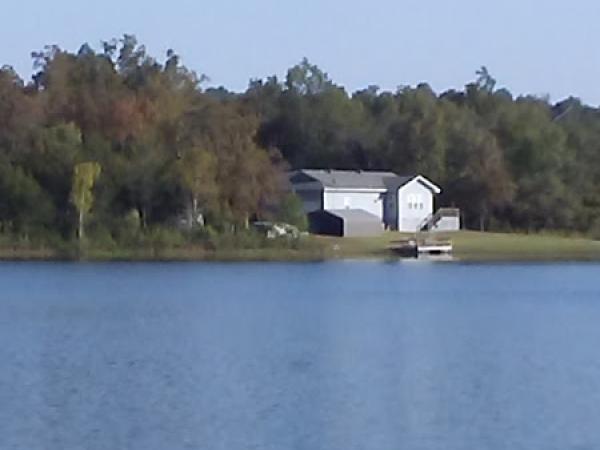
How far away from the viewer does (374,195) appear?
101812mm

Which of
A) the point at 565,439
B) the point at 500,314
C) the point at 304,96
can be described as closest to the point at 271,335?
the point at 500,314

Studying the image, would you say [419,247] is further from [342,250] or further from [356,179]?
[356,179]

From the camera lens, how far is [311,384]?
1257 inches

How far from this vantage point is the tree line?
287 feet

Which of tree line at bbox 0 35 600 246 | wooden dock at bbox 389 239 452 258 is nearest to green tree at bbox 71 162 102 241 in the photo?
tree line at bbox 0 35 600 246

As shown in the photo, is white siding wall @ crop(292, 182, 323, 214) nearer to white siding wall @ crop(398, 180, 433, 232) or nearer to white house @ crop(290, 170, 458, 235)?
white house @ crop(290, 170, 458, 235)

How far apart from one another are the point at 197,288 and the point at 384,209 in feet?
136

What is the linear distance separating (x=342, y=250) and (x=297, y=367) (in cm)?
5463

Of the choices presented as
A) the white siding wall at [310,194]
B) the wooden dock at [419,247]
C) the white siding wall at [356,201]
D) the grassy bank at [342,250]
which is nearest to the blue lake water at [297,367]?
the grassy bank at [342,250]

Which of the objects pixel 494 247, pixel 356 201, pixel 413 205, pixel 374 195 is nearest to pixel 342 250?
pixel 494 247

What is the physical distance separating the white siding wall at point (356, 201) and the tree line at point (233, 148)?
3.57m

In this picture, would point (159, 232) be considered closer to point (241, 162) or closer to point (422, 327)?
point (241, 162)

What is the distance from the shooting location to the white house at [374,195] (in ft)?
327

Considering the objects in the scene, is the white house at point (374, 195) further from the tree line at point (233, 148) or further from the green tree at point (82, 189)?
the green tree at point (82, 189)
